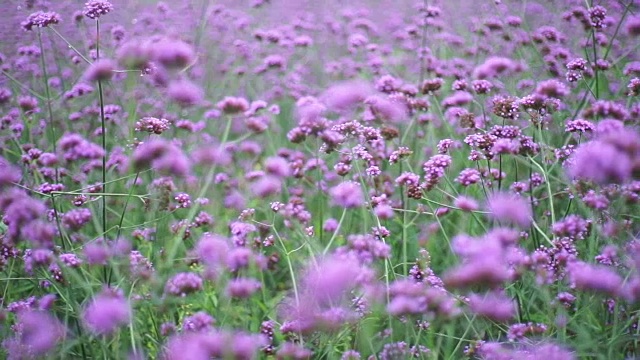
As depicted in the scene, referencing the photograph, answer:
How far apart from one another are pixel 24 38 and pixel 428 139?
2071mm

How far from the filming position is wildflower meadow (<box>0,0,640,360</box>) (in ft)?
4.19

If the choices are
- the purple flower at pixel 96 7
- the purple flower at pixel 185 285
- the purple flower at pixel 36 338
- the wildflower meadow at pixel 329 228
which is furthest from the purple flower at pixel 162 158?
the purple flower at pixel 96 7

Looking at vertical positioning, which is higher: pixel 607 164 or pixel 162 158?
pixel 607 164

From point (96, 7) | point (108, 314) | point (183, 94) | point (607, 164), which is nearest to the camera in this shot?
point (607, 164)

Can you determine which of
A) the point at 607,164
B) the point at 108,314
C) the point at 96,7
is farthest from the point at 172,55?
the point at 607,164

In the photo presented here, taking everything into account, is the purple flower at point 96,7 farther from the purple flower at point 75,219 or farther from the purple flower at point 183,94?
the purple flower at point 75,219

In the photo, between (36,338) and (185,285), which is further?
(185,285)

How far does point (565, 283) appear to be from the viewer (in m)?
1.66

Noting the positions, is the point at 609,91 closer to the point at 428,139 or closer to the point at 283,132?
the point at 428,139

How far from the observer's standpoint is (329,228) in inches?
84.0

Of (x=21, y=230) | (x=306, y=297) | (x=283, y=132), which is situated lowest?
(x=283, y=132)

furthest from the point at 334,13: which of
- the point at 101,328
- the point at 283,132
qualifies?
the point at 101,328

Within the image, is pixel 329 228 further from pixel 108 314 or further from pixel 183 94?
pixel 108 314

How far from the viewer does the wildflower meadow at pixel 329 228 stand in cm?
128
